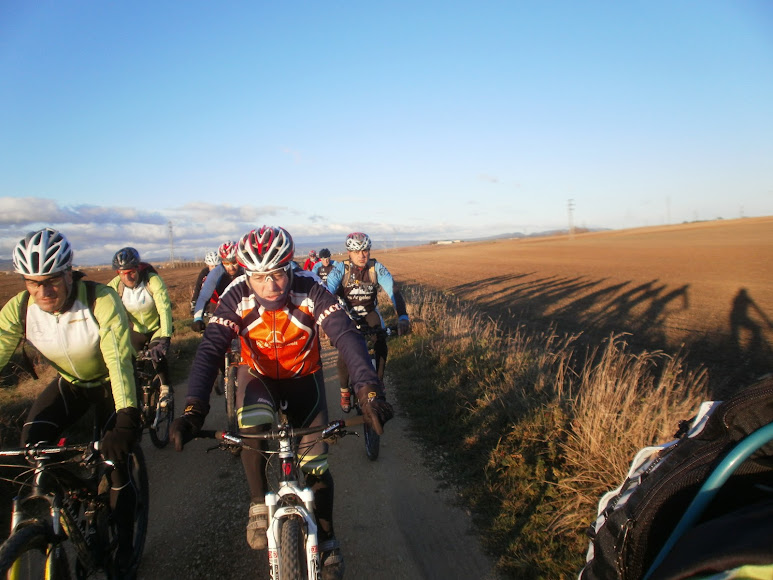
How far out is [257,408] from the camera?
114 inches

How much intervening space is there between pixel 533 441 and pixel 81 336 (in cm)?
413

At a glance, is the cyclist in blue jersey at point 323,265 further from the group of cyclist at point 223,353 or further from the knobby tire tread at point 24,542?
the knobby tire tread at point 24,542

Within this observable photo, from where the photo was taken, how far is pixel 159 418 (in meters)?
5.68

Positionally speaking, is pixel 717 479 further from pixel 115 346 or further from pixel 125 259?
pixel 125 259

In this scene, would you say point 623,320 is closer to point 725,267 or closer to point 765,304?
point 765,304

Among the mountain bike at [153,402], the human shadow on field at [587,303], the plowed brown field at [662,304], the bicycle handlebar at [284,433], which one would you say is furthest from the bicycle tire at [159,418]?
the human shadow on field at [587,303]

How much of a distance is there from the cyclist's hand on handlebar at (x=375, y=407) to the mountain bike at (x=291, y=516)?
0.41ft

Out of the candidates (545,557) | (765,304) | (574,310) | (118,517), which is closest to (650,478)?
(545,557)

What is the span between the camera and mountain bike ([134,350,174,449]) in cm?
553

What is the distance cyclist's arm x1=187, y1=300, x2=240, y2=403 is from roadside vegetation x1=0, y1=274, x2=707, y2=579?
96.8 inches

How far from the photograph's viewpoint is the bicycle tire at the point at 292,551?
2.23m

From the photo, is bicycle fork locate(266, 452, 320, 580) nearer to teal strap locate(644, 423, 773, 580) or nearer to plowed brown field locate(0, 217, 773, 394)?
teal strap locate(644, 423, 773, 580)

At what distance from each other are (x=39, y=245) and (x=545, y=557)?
399 cm

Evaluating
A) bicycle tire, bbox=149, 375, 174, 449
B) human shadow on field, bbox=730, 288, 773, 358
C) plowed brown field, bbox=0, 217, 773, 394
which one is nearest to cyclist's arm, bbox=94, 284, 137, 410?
bicycle tire, bbox=149, 375, 174, 449
